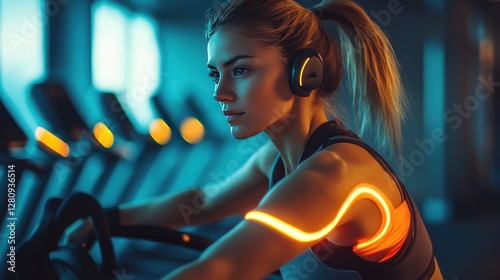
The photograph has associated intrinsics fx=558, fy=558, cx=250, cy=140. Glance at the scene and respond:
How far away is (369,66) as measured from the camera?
1.15 metres

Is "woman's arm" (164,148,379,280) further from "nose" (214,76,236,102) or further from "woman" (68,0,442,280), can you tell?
"nose" (214,76,236,102)

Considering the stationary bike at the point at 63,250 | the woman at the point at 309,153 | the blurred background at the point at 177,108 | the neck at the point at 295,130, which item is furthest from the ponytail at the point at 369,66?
the blurred background at the point at 177,108

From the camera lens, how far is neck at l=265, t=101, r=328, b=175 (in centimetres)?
113

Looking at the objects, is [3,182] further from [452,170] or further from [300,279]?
[452,170]

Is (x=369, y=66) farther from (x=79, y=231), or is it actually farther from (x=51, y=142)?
(x=51, y=142)

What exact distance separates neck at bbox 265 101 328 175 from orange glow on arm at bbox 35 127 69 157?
1.52 m

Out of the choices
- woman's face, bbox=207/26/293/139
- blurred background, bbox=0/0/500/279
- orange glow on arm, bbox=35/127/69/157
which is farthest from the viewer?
blurred background, bbox=0/0/500/279

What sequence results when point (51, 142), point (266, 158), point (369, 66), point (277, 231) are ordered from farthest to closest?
point (51, 142), point (266, 158), point (369, 66), point (277, 231)

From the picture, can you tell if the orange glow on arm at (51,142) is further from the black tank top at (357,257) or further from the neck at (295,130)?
the black tank top at (357,257)

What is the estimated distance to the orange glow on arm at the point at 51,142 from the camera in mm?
2411

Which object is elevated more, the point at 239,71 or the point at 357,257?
the point at 239,71

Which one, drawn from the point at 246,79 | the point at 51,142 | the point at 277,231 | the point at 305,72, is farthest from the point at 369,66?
the point at 51,142

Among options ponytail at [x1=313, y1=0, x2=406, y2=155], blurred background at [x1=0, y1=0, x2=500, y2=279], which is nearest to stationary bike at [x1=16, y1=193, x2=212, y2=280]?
ponytail at [x1=313, y1=0, x2=406, y2=155]

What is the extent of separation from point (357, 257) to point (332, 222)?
0.17 meters
